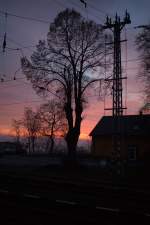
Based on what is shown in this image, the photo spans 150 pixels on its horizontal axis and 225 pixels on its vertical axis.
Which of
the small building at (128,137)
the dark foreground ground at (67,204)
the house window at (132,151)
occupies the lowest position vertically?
the dark foreground ground at (67,204)

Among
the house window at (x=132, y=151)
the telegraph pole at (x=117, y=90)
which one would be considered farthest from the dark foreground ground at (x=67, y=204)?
the house window at (x=132, y=151)

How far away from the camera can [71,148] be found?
3981 centimetres

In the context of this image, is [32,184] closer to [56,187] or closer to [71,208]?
[56,187]

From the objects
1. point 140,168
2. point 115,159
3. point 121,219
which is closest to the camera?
point 121,219

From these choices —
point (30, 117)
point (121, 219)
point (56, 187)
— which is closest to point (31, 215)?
point (121, 219)

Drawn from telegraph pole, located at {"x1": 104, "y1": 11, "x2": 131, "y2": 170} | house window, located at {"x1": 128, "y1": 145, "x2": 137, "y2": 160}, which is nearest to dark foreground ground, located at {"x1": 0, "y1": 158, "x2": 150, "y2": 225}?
telegraph pole, located at {"x1": 104, "y1": 11, "x2": 131, "y2": 170}

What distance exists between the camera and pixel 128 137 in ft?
191

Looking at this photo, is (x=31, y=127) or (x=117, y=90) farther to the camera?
(x=31, y=127)

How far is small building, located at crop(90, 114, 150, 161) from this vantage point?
5691 cm

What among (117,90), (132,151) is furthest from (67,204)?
(132,151)

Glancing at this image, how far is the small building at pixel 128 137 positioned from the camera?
56906mm

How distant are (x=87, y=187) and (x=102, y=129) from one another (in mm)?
39592

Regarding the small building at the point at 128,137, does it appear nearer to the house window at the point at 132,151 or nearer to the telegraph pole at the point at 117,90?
Answer: the house window at the point at 132,151

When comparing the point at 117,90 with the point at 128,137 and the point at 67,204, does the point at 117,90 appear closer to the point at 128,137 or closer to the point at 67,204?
the point at 67,204
